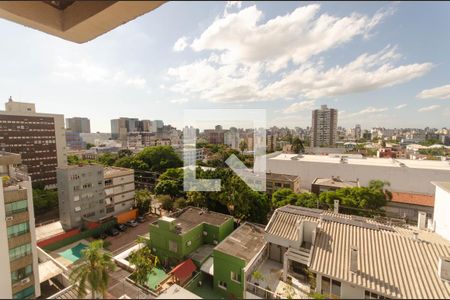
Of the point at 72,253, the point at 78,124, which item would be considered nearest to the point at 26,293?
the point at 72,253

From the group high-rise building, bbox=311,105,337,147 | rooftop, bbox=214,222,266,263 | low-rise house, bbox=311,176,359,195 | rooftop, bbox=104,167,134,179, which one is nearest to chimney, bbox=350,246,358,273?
rooftop, bbox=214,222,266,263

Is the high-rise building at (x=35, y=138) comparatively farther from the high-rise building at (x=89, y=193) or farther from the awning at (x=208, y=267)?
the awning at (x=208, y=267)

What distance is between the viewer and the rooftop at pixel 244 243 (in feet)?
27.3

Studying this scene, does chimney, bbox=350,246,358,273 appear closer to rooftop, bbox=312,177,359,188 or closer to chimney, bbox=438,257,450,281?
chimney, bbox=438,257,450,281

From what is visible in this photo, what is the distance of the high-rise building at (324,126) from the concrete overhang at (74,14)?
67.6 m

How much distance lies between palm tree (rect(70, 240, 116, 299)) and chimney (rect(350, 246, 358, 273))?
3.87 metres

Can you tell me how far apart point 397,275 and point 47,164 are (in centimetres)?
3238

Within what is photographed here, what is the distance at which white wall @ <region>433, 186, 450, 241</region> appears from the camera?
6035mm

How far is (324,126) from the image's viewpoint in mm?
62719

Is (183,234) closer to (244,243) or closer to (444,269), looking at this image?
(244,243)

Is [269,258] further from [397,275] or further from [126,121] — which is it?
[126,121]

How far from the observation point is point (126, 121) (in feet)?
264

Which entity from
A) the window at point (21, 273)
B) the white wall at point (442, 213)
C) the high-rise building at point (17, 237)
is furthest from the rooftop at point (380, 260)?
the window at point (21, 273)

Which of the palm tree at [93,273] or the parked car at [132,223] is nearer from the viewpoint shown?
the palm tree at [93,273]
